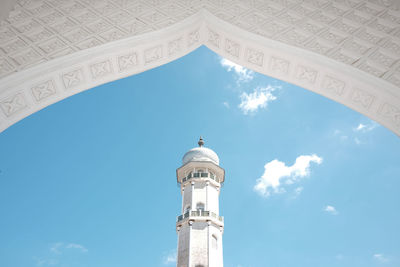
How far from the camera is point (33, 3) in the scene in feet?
7.02

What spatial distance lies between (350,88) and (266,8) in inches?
Answer: 31.3

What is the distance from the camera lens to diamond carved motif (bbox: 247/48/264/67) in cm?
244

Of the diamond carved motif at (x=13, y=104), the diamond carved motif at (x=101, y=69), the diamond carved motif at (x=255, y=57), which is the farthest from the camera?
the diamond carved motif at (x=255, y=57)

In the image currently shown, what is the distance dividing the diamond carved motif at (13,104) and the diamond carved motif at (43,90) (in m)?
0.08

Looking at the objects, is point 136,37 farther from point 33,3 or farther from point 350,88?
point 350,88

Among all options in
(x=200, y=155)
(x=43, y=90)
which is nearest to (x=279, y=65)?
(x=43, y=90)

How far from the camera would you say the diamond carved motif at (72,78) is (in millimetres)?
2088

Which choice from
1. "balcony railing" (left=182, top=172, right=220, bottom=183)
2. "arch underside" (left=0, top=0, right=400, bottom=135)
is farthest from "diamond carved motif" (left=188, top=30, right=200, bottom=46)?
"balcony railing" (left=182, top=172, right=220, bottom=183)

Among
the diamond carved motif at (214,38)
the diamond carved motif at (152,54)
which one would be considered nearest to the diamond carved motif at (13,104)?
the diamond carved motif at (152,54)

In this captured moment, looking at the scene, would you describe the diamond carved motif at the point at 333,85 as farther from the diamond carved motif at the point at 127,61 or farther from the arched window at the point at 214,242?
the arched window at the point at 214,242

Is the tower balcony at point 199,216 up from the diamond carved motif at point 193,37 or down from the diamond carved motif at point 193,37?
up

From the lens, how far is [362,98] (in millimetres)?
2154

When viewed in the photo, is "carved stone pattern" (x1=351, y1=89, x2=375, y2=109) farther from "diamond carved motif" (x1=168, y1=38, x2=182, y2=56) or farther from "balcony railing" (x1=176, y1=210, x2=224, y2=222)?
"balcony railing" (x1=176, y1=210, x2=224, y2=222)

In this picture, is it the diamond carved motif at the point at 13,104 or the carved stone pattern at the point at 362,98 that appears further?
the carved stone pattern at the point at 362,98
